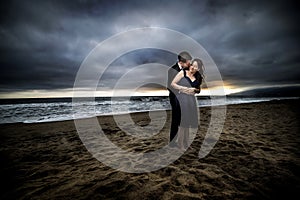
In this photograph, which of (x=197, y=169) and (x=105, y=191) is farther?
(x=197, y=169)

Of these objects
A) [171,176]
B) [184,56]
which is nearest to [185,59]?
[184,56]

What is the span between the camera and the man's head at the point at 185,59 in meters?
3.46

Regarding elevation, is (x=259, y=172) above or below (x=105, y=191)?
above

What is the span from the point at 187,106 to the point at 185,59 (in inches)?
45.5

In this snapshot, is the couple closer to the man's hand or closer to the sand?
the man's hand

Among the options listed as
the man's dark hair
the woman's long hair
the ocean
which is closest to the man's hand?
the woman's long hair

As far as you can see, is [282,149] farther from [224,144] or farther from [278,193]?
[278,193]

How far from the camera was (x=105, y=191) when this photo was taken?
2.24m

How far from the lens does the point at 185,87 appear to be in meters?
3.51

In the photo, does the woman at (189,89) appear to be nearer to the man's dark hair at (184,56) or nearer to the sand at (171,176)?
the man's dark hair at (184,56)

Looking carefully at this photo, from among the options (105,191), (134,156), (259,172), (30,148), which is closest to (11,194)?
(105,191)

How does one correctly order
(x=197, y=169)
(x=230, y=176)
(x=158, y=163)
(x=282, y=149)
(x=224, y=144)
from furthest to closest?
1. (x=224, y=144)
2. (x=282, y=149)
3. (x=158, y=163)
4. (x=197, y=169)
5. (x=230, y=176)

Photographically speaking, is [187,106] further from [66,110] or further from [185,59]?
[66,110]

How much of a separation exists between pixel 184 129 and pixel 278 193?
6.63 feet
